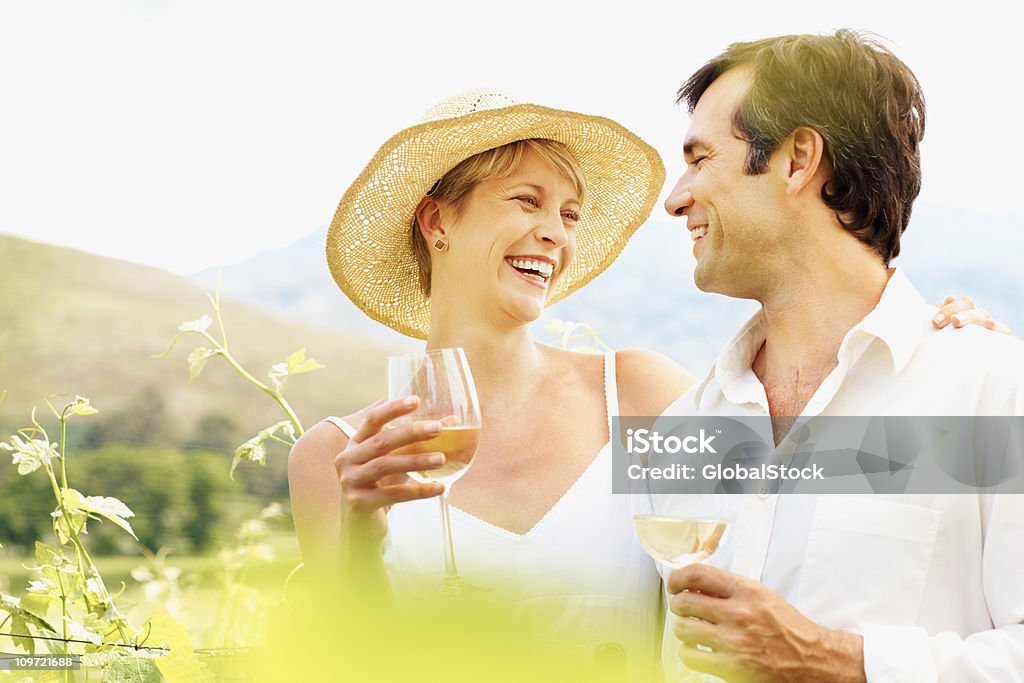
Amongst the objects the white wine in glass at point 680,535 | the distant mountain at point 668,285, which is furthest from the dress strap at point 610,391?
the distant mountain at point 668,285

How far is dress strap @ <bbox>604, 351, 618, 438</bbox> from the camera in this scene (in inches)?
81.7

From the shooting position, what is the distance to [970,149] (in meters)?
11.4

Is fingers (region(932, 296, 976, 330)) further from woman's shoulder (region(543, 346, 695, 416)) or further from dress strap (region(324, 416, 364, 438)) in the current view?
dress strap (region(324, 416, 364, 438))

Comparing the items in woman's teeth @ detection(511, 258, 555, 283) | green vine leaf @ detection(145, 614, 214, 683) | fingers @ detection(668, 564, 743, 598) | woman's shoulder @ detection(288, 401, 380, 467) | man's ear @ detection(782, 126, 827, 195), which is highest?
man's ear @ detection(782, 126, 827, 195)

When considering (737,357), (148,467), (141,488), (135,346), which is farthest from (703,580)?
(135,346)

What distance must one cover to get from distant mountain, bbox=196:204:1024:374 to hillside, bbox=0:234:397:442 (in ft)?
1.12

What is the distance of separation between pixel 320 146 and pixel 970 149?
8978 millimetres

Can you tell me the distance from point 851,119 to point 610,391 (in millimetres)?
704

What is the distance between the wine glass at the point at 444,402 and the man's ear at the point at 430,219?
0.81 meters

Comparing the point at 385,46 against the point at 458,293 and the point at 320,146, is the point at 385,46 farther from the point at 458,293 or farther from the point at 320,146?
the point at 458,293

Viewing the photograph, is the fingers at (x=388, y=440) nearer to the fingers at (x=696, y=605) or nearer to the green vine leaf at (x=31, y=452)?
the fingers at (x=696, y=605)

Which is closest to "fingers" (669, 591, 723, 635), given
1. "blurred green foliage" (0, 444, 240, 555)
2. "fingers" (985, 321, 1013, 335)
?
"fingers" (985, 321, 1013, 335)

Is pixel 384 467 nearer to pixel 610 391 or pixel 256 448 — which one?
pixel 256 448

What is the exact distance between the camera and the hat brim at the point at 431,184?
203 centimetres
